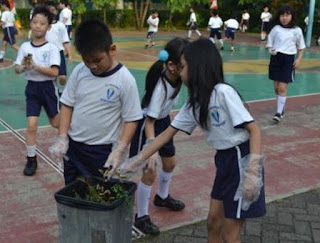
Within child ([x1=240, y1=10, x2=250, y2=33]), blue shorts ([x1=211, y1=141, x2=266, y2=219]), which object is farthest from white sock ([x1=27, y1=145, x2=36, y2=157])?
child ([x1=240, y1=10, x2=250, y2=33])

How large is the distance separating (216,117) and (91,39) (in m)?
0.79

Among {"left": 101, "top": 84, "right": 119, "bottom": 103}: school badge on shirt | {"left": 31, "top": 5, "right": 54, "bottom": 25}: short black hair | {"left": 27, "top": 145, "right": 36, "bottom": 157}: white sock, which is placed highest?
{"left": 31, "top": 5, "right": 54, "bottom": 25}: short black hair

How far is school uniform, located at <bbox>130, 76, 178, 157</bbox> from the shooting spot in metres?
3.14

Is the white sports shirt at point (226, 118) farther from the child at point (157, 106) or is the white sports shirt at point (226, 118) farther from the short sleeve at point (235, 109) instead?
the child at point (157, 106)

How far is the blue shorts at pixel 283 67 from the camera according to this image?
6703 mm

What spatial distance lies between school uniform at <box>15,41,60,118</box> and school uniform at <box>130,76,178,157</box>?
4.84ft

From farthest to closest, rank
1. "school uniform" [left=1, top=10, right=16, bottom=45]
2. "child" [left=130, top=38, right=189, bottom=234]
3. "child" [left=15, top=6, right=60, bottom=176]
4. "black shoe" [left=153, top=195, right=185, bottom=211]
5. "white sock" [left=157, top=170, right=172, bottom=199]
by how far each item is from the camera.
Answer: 1. "school uniform" [left=1, top=10, right=16, bottom=45]
2. "child" [left=15, top=6, right=60, bottom=176]
3. "black shoe" [left=153, top=195, right=185, bottom=211]
4. "white sock" [left=157, top=170, right=172, bottom=199]
5. "child" [left=130, top=38, right=189, bottom=234]

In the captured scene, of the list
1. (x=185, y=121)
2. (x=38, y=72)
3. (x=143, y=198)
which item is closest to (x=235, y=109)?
(x=185, y=121)

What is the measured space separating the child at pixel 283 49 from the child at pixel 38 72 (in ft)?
11.4

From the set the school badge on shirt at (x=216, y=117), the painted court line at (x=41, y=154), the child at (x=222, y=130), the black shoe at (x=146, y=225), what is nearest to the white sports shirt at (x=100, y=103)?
the child at (x=222, y=130)

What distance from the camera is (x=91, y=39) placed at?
8.14 feet

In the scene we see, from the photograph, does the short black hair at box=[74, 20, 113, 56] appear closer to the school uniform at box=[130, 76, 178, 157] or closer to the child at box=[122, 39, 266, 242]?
the child at box=[122, 39, 266, 242]

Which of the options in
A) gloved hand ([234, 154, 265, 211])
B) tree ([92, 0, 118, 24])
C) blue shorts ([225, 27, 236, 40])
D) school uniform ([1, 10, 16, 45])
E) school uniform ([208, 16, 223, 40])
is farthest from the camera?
tree ([92, 0, 118, 24])

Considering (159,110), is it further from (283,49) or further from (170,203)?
(283,49)
